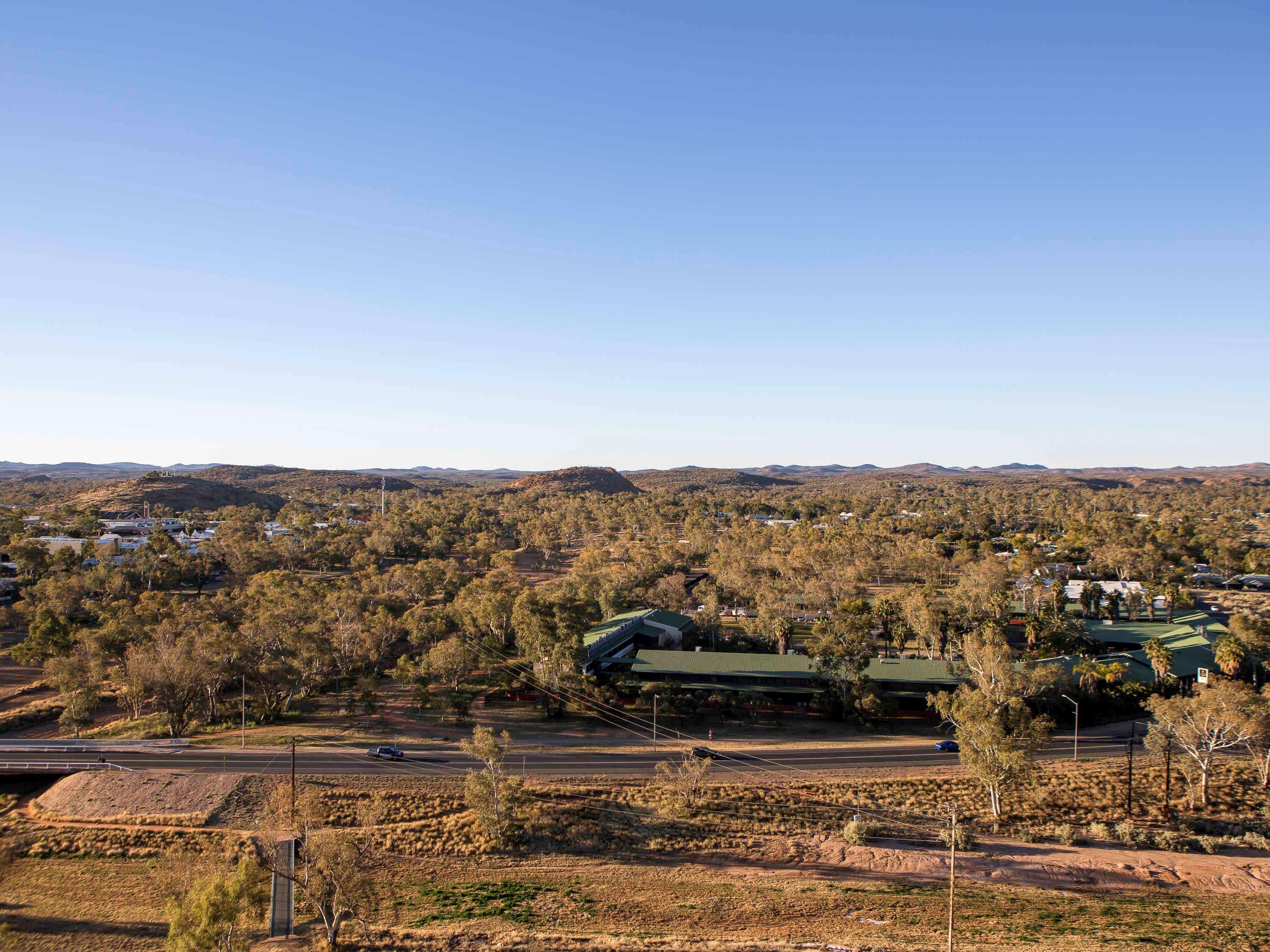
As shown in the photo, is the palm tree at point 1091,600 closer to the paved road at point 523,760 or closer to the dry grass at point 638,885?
the paved road at point 523,760

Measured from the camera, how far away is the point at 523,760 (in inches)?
1762

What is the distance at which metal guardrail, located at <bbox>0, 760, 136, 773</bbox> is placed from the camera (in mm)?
41250

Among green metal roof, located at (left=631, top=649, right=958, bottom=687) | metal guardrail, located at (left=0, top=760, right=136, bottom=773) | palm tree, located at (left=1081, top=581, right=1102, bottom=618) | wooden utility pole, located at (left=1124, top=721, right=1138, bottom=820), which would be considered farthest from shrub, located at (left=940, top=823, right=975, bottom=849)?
palm tree, located at (left=1081, top=581, right=1102, bottom=618)

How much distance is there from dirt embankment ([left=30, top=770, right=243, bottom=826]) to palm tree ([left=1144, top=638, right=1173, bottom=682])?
66341mm

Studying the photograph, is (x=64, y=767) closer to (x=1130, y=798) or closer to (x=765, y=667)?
(x=765, y=667)

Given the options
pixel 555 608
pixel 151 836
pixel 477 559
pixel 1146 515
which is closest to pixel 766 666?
pixel 555 608

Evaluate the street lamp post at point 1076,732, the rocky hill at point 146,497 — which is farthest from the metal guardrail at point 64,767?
the rocky hill at point 146,497

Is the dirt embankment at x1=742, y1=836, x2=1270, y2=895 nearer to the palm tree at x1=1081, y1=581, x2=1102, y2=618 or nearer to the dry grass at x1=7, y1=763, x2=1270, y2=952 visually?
the dry grass at x1=7, y1=763, x2=1270, y2=952

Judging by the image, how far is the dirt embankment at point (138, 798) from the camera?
37.5 m

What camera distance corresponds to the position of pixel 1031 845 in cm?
3725

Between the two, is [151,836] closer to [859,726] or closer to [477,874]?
[477,874]

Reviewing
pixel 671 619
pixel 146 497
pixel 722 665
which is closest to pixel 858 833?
pixel 722 665

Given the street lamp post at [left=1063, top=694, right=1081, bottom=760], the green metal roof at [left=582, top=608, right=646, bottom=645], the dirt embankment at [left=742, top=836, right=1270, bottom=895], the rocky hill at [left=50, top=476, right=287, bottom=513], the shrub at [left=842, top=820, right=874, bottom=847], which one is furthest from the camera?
the rocky hill at [left=50, top=476, right=287, bottom=513]

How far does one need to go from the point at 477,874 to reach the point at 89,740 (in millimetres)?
30689
